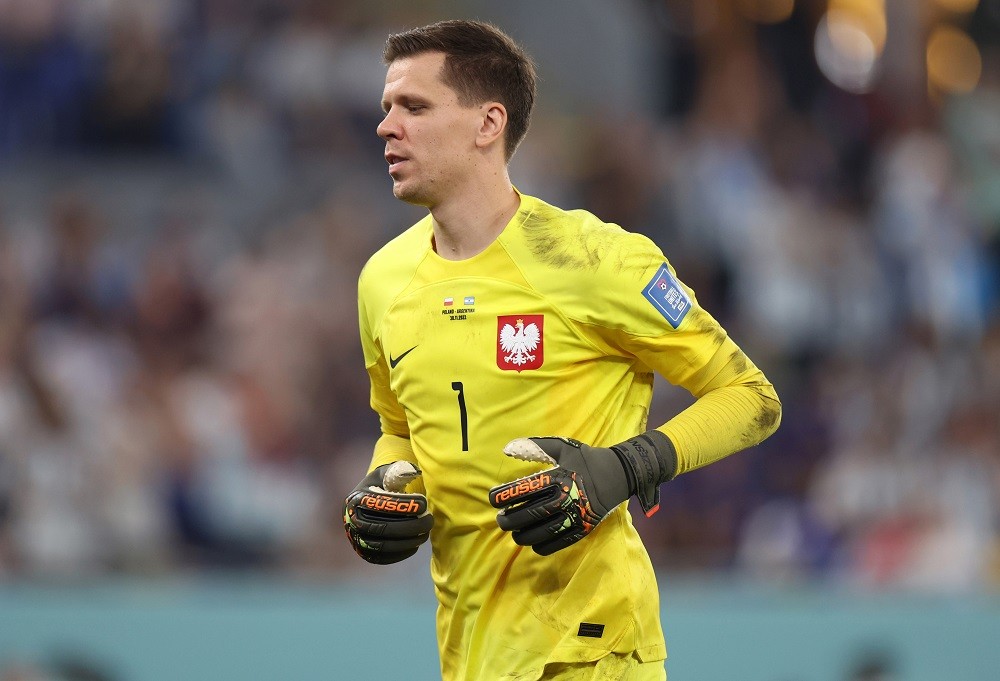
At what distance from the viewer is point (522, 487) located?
3482 mm

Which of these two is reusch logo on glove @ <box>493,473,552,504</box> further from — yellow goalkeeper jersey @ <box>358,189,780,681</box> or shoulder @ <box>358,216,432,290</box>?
shoulder @ <box>358,216,432,290</box>

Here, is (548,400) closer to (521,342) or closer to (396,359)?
(521,342)

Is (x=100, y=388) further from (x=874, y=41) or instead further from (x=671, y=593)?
(x=874, y=41)

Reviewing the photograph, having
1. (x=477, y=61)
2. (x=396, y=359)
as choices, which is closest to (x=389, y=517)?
(x=396, y=359)

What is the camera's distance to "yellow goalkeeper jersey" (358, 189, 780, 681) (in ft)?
12.3

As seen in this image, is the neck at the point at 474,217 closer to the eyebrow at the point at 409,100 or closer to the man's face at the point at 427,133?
the man's face at the point at 427,133

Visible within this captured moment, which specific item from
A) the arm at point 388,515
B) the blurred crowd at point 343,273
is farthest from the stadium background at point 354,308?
the arm at point 388,515

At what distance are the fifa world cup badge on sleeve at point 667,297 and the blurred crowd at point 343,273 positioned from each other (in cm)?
412

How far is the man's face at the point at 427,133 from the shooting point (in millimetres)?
3881

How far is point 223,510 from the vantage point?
8.29m

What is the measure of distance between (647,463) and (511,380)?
0.44 m

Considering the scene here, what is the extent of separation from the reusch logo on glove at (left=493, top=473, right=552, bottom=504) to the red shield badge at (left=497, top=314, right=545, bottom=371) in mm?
397

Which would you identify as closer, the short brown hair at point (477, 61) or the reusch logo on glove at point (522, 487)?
the reusch logo on glove at point (522, 487)

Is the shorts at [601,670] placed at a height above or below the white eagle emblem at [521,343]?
below
